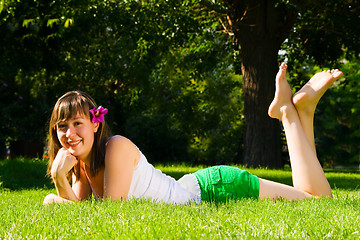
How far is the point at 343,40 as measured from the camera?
14875 mm

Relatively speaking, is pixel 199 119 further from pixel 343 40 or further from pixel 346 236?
pixel 346 236

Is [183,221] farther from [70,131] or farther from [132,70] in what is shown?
[132,70]

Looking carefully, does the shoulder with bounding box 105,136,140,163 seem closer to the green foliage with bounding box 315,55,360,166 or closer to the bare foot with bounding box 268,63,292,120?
the bare foot with bounding box 268,63,292,120

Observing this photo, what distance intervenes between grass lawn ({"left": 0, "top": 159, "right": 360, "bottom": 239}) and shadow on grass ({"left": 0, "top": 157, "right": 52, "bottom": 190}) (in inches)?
171

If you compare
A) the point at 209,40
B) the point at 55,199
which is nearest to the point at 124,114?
the point at 209,40

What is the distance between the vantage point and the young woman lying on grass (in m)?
4.52

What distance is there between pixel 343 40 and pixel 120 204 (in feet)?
40.5

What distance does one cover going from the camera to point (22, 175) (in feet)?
29.9

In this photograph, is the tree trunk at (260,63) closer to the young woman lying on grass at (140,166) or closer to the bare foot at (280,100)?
the young woman lying on grass at (140,166)

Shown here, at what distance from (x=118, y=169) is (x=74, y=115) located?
63 centimetres

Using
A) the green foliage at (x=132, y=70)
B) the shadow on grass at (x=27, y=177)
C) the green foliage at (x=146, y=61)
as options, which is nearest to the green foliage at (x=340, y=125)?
the green foliage at (x=146, y=61)

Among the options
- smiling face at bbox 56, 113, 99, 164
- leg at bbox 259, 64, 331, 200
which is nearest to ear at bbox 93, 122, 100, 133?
smiling face at bbox 56, 113, 99, 164

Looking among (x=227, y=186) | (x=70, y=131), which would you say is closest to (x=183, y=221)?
(x=70, y=131)

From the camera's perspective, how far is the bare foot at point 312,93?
5.42 m
